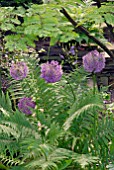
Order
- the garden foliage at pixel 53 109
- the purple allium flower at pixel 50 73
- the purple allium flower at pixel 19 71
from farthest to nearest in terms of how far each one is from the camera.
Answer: the purple allium flower at pixel 19 71 → the purple allium flower at pixel 50 73 → the garden foliage at pixel 53 109

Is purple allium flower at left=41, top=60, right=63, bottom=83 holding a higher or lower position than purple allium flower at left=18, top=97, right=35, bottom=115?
higher

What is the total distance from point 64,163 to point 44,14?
0.87 metres

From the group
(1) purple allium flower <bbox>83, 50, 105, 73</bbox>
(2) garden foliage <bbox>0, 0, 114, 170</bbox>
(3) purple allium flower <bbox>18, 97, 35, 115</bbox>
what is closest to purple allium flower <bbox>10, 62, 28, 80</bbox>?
(2) garden foliage <bbox>0, 0, 114, 170</bbox>

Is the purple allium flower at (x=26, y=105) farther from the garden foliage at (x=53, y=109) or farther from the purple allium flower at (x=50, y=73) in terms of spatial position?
the purple allium flower at (x=50, y=73)

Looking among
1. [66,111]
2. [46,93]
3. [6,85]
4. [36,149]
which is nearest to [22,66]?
[46,93]

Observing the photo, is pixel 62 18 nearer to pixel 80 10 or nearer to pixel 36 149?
pixel 80 10

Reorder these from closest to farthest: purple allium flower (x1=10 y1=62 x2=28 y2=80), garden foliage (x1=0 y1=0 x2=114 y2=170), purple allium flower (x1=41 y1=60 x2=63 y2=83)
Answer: garden foliage (x1=0 y1=0 x2=114 y2=170), purple allium flower (x1=41 y1=60 x2=63 y2=83), purple allium flower (x1=10 y1=62 x2=28 y2=80)

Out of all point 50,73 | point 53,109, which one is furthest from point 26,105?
point 50,73

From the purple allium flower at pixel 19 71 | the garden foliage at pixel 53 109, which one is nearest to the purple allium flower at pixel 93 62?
the garden foliage at pixel 53 109

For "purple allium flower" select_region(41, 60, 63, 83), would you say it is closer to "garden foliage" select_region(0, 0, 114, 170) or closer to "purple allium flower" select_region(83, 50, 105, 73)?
"garden foliage" select_region(0, 0, 114, 170)

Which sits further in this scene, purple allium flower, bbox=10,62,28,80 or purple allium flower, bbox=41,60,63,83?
purple allium flower, bbox=10,62,28,80

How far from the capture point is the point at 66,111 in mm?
2807

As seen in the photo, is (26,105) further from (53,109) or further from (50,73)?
(50,73)

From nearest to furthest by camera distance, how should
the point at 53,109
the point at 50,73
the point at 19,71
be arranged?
1. the point at 50,73
2. the point at 19,71
3. the point at 53,109
